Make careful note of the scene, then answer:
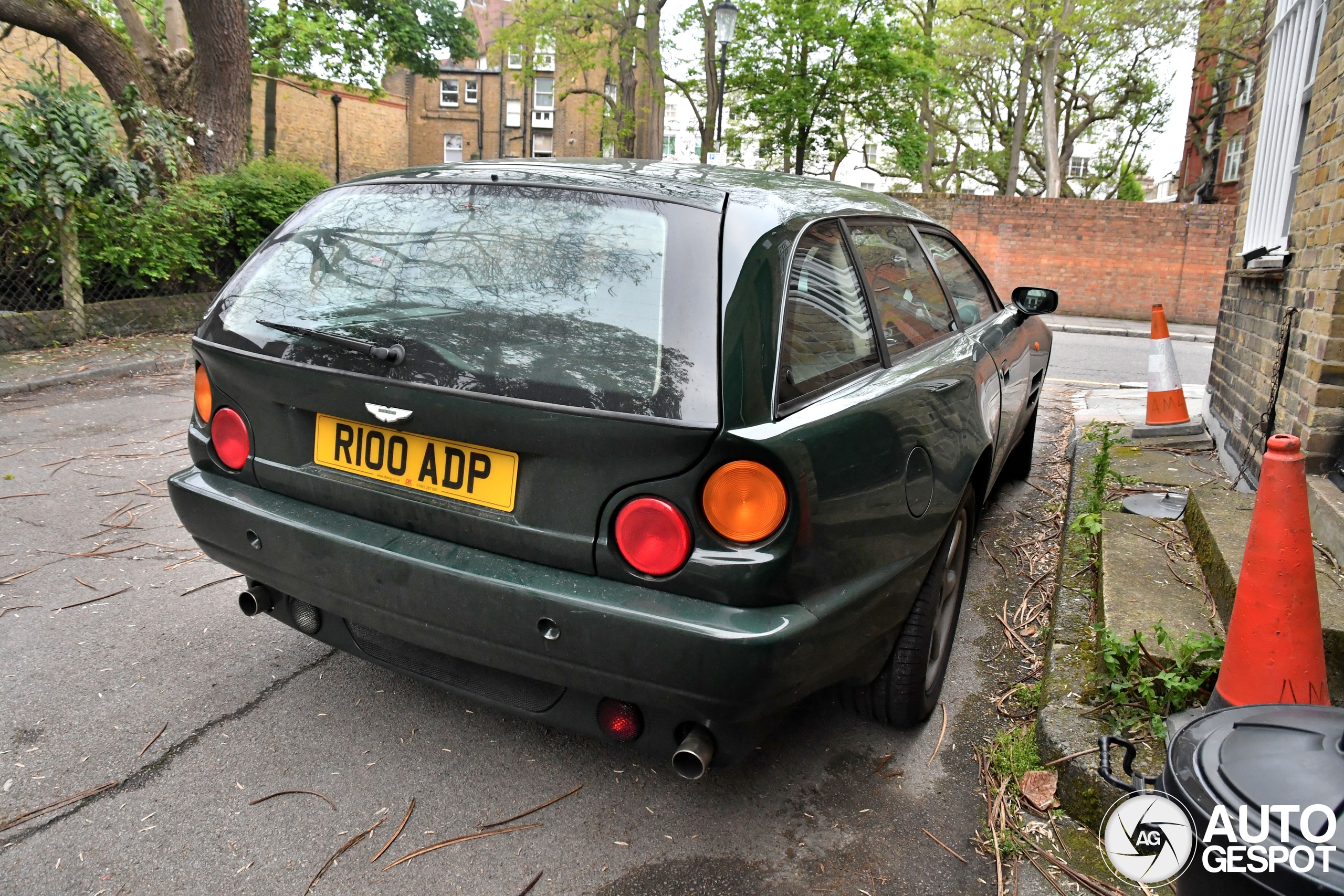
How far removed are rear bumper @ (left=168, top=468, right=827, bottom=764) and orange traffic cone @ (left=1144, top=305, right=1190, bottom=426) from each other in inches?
174

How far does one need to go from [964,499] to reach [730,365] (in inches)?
53.7

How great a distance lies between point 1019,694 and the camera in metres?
2.91

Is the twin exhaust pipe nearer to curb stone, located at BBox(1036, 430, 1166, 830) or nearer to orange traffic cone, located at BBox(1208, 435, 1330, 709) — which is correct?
curb stone, located at BBox(1036, 430, 1166, 830)

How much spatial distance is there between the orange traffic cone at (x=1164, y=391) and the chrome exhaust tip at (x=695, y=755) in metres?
4.66

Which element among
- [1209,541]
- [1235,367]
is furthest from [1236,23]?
[1209,541]

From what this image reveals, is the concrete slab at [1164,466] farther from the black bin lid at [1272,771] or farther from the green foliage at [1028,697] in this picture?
the black bin lid at [1272,771]

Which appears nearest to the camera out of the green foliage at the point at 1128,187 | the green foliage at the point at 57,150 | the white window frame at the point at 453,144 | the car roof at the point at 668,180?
the car roof at the point at 668,180

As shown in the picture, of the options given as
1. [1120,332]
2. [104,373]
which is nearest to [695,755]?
[104,373]

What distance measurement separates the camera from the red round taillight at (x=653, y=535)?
74.8 inches

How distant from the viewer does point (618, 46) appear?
17.5 meters

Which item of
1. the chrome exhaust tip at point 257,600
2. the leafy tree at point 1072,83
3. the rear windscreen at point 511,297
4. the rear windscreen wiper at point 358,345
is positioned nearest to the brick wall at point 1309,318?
the rear windscreen at point 511,297

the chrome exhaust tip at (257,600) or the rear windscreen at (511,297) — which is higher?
the rear windscreen at (511,297)

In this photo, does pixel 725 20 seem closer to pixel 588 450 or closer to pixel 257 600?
pixel 257 600
